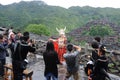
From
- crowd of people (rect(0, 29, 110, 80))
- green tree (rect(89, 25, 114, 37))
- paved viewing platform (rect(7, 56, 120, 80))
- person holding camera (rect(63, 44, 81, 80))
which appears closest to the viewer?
crowd of people (rect(0, 29, 110, 80))

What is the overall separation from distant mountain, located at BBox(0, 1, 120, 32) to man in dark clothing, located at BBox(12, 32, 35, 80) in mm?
78785

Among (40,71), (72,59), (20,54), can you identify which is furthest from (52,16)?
(20,54)

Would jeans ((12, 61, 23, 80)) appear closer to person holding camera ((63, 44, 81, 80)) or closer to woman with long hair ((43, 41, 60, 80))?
woman with long hair ((43, 41, 60, 80))

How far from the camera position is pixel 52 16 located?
111 m

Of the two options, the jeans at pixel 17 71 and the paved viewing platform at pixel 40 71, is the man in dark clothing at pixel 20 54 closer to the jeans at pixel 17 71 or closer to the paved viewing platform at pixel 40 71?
the jeans at pixel 17 71

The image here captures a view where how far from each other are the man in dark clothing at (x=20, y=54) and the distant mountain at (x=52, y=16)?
78785 mm

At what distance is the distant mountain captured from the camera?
94.2m

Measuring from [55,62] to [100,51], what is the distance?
1.32m

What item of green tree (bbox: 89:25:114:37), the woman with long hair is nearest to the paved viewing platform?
the woman with long hair

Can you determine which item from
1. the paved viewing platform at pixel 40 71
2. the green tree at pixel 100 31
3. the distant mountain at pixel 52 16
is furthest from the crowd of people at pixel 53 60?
the distant mountain at pixel 52 16

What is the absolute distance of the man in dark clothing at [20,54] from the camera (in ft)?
22.5

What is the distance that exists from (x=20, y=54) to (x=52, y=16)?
342 feet

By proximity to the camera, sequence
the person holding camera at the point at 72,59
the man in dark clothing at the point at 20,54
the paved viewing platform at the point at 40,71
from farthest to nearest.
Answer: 1. the paved viewing platform at the point at 40,71
2. the person holding camera at the point at 72,59
3. the man in dark clothing at the point at 20,54

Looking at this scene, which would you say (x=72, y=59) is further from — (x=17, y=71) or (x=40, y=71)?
(x=40, y=71)
